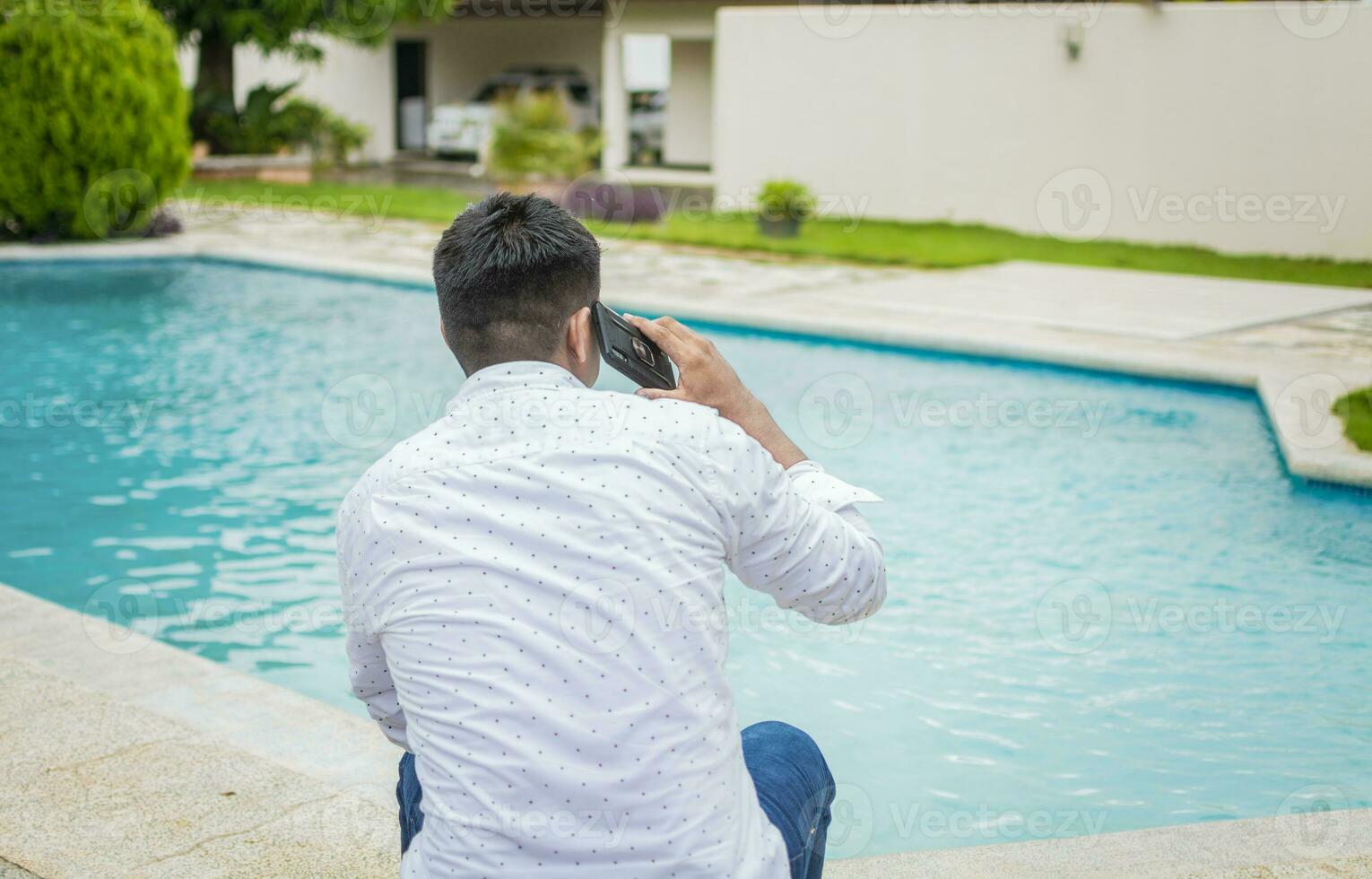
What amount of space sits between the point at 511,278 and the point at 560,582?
390 millimetres

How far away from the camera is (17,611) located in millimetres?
4113

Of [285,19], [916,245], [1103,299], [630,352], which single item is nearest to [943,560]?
[630,352]

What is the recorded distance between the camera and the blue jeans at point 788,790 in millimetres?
1799

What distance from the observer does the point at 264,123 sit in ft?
68.6

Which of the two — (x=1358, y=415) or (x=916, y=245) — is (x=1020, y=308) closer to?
(x=1358, y=415)

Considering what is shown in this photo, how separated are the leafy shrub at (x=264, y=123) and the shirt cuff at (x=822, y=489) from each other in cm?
2051

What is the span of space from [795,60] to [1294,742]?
1390 cm

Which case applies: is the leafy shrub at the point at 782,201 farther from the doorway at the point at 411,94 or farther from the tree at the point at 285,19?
the doorway at the point at 411,94

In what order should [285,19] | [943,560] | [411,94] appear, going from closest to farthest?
[943,560]
[285,19]
[411,94]

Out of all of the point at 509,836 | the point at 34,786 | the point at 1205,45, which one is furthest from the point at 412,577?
the point at 1205,45

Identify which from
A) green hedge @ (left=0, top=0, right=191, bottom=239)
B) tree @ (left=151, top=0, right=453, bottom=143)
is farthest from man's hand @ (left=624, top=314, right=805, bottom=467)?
tree @ (left=151, top=0, right=453, bottom=143)

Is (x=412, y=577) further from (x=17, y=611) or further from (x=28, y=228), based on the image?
(x=28, y=228)

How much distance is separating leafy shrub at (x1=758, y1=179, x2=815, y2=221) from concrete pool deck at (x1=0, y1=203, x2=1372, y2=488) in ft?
4.29

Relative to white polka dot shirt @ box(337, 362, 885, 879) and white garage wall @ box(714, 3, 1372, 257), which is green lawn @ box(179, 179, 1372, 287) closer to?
white garage wall @ box(714, 3, 1372, 257)
